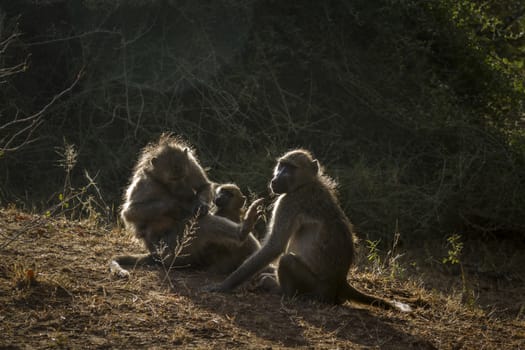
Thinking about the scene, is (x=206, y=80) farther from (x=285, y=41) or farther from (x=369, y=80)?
(x=369, y=80)

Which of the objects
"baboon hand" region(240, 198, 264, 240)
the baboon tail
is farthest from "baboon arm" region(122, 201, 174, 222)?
the baboon tail

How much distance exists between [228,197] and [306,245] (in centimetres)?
142

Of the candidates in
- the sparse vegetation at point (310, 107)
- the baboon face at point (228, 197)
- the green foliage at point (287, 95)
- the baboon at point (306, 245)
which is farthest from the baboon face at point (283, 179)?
the green foliage at point (287, 95)

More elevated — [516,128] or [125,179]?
[516,128]

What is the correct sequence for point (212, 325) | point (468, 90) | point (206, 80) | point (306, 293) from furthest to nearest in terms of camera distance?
point (468, 90) < point (206, 80) < point (306, 293) < point (212, 325)

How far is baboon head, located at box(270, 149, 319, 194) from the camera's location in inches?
230

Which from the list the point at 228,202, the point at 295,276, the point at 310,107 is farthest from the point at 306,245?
the point at 310,107

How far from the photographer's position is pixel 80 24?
10789 millimetres

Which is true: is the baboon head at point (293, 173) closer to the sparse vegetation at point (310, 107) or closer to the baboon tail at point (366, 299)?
the baboon tail at point (366, 299)

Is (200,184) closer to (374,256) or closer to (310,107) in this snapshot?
(374,256)

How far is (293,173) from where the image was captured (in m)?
5.90

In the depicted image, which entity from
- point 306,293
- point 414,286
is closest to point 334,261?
point 306,293

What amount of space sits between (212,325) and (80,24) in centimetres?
752

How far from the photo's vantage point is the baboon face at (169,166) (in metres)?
6.57
